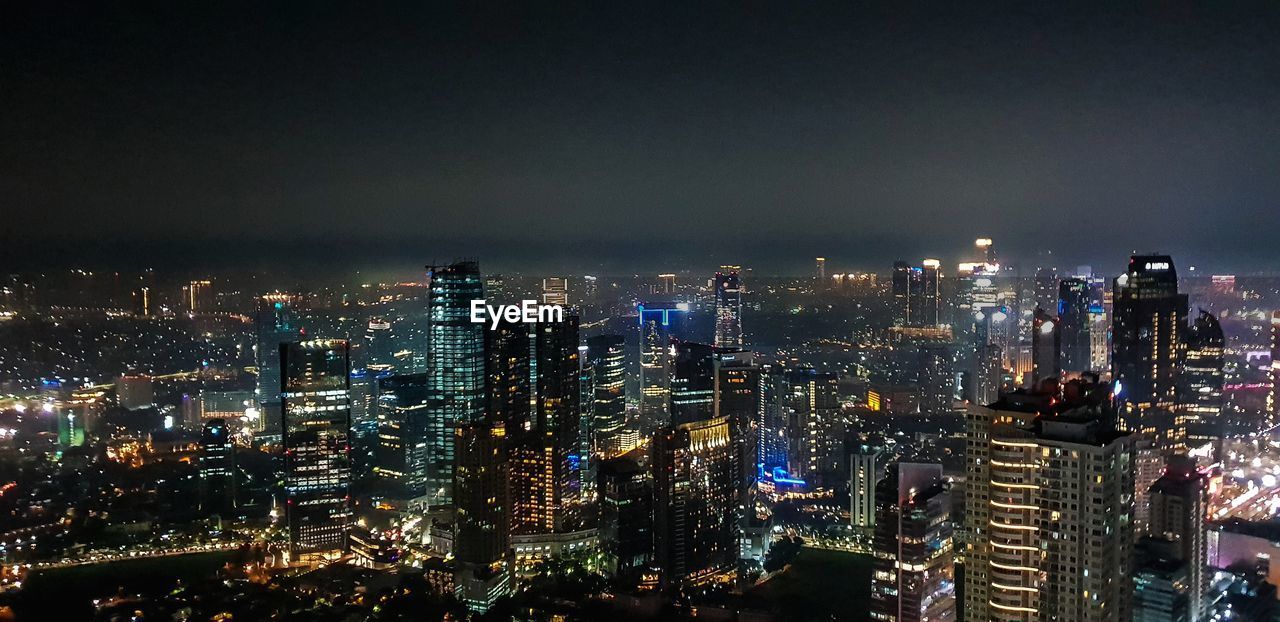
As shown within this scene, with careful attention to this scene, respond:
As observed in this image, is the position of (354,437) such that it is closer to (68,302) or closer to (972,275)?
(68,302)

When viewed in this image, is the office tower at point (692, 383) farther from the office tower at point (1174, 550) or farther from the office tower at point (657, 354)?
the office tower at point (1174, 550)

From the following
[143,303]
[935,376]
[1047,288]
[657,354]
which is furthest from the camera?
[657,354]

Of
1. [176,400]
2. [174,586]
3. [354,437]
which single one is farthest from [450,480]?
[176,400]

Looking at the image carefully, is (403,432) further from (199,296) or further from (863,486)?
(863,486)

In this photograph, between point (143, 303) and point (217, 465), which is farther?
point (217, 465)

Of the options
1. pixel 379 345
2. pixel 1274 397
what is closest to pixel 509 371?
pixel 379 345

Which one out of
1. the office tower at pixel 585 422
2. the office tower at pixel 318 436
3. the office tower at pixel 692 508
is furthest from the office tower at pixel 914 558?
the office tower at pixel 318 436

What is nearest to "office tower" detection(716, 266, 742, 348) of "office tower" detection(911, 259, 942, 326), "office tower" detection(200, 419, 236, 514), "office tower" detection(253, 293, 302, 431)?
"office tower" detection(911, 259, 942, 326)
